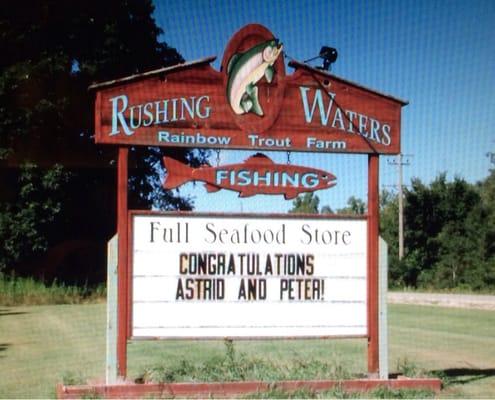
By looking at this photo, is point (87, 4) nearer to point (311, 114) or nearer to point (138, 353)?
point (138, 353)

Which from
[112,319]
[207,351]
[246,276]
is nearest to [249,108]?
[246,276]

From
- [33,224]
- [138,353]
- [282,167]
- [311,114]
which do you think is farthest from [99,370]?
[33,224]

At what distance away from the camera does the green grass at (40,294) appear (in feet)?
84.9

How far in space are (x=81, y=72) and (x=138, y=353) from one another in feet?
66.3

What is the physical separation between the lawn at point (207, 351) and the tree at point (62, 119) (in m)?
11.2

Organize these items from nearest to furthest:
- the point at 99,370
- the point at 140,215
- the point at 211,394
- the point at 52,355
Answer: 1. the point at 211,394
2. the point at 140,215
3. the point at 99,370
4. the point at 52,355

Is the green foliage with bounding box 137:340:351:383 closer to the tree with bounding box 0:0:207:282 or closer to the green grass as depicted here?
the green grass

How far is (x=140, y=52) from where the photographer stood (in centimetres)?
3241

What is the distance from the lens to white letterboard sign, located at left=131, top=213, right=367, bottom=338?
334 inches

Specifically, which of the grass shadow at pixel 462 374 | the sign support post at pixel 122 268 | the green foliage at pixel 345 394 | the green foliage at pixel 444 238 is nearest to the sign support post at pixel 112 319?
the sign support post at pixel 122 268

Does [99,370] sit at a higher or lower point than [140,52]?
lower

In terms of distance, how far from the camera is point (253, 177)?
877cm

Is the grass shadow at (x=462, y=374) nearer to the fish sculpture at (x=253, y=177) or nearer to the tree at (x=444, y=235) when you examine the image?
the fish sculpture at (x=253, y=177)

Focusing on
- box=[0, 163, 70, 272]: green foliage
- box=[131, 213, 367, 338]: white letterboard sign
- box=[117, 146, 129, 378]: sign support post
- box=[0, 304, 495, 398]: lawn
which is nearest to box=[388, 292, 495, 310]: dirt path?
box=[0, 304, 495, 398]: lawn
